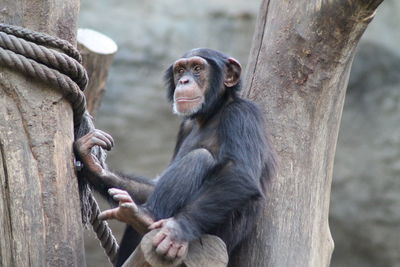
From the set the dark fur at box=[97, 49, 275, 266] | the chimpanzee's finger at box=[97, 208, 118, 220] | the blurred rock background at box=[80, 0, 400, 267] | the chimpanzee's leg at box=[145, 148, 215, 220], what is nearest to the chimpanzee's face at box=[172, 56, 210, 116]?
the dark fur at box=[97, 49, 275, 266]

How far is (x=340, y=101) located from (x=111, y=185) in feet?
4.89

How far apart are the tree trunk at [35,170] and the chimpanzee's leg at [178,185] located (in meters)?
0.48

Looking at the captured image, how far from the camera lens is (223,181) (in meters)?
3.65

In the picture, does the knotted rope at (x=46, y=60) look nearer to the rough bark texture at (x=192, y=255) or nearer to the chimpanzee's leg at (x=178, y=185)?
the chimpanzee's leg at (x=178, y=185)

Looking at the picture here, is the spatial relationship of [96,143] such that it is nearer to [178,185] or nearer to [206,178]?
[178,185]

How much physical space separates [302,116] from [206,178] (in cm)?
66

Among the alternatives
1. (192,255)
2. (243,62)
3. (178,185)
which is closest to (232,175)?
(178,185)

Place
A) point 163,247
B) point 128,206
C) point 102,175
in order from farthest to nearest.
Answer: point 102,175 < point 128,206 < point 163,247

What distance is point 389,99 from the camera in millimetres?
9164

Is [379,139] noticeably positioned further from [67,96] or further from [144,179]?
[67,96]

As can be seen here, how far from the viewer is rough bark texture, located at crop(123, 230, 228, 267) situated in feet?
10.1

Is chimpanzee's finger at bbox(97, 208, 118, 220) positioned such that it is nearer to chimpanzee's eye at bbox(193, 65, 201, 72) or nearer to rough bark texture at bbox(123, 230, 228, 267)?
rough bark texture at bbox(123, 230, 228, 267)

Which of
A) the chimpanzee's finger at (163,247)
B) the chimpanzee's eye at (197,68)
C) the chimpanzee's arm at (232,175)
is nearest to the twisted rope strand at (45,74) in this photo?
the chimpanzee's arm at (232,175)

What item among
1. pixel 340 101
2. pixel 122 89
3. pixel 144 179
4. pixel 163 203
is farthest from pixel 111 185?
pixel 122 89
